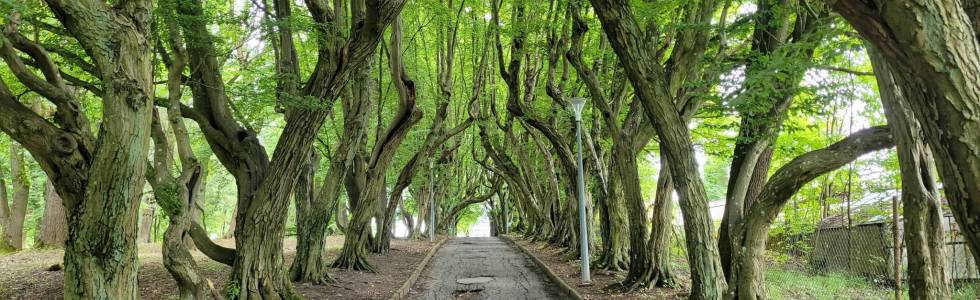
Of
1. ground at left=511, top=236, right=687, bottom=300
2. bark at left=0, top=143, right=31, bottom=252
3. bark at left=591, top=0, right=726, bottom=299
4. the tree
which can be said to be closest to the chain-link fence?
ground at left=511, top=236, right=687, bottom=300

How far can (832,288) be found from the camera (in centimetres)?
1099

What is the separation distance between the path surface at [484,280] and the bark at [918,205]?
17.2 ft

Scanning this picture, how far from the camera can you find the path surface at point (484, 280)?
384 inches

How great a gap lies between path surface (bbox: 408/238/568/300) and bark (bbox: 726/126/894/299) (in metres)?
3.41

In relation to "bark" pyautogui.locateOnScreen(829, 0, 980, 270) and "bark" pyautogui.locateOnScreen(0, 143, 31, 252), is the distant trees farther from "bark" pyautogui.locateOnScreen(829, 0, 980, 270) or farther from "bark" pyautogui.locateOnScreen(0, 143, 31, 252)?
"bark" pyautogui.locateOnScreen(0, 143, 31, 252)

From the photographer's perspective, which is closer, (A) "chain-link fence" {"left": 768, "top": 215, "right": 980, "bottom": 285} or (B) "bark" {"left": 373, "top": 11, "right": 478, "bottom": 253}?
(A) "chain-link fence" {"left": 768, "top": 215, "right": 980, "bottom": 285}

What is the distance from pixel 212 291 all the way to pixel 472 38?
11.9 meters

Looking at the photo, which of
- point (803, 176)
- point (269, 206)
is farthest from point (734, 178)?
point (269, 206)

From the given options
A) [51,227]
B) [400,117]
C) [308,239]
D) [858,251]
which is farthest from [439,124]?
[858,251]

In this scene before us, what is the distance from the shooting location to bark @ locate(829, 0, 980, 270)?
2.26 meters

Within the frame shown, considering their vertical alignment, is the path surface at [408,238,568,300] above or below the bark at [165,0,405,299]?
below

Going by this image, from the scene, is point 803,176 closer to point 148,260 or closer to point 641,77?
point 641,77

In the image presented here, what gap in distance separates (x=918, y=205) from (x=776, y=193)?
148 cm

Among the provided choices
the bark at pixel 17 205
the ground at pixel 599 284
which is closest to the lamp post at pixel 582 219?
the ground at pixel 599 284
